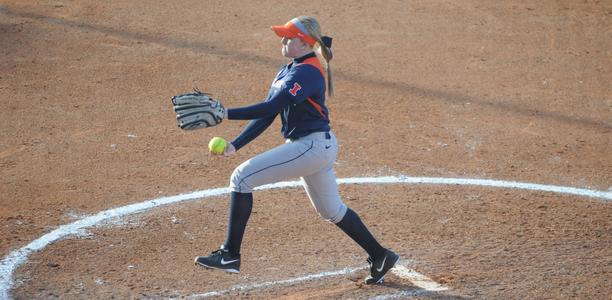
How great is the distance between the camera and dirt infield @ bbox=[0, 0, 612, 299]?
623cm

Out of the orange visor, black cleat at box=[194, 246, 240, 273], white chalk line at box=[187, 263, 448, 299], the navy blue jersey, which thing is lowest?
white chalk line at box=[187, 263, 448, 299]

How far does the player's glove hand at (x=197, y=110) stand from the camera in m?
5.44

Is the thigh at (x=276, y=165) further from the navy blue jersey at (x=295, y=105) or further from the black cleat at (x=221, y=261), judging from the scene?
the black cleat at (x=221, y=261)

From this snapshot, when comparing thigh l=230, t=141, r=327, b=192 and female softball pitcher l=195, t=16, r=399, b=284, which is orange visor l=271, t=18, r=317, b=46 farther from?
thigh l=230, t=141, r=327, b=192

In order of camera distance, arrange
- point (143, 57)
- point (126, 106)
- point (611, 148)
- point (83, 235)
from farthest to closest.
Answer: point (143, 57)
point (126, 106)
point (611, 148)
point (83, 235)

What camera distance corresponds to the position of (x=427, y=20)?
12.3 metres

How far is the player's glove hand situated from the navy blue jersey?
0.08 m

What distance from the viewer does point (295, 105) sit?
18.7 feet

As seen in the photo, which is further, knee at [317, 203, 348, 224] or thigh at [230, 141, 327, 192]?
knee at [317, 203, 348, 224]

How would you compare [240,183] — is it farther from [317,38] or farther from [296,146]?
[317,38]

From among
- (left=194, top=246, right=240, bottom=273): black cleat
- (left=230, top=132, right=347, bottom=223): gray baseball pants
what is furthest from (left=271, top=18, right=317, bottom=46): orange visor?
(left=194, top=246, right=240, bottom=273): black cleat

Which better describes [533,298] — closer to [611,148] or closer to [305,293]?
[305,293]

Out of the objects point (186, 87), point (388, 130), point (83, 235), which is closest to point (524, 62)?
point (388, 130)

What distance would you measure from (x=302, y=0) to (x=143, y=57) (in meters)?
3.00
